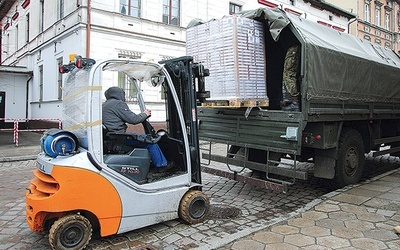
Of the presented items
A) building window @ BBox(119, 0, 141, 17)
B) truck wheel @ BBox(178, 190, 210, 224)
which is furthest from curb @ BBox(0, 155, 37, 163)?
truck wheel @ BBox(178, 190, 210, 224)

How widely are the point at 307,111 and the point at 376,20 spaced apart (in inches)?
1406

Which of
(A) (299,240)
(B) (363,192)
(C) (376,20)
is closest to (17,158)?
(A) (299,240)

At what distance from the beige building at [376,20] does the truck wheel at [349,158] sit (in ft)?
91.2

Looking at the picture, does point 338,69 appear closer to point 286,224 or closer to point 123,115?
point 286,224

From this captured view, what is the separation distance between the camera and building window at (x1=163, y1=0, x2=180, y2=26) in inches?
660

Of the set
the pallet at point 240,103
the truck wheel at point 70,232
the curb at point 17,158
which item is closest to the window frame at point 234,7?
the curb at point 17,158

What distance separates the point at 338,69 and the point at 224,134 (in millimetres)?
2369

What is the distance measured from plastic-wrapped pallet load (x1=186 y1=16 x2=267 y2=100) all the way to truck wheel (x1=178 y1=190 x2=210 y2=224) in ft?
5.38

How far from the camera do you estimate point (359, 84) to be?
21.8 ft

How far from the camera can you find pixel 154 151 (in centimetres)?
453

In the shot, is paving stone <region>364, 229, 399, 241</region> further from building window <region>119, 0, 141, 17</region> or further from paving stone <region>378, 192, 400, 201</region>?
building window <region>119, 0, 141, 17</region>

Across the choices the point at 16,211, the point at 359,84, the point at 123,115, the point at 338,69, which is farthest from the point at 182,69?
the point at 359,84

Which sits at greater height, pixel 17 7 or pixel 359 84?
pixel 17 7

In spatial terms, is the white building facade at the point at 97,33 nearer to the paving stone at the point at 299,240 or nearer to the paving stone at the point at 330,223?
the paving stone at the point at 330,223
